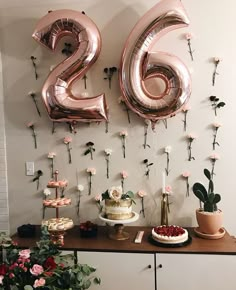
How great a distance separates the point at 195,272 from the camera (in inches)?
72.0

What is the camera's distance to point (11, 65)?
7.74 ft

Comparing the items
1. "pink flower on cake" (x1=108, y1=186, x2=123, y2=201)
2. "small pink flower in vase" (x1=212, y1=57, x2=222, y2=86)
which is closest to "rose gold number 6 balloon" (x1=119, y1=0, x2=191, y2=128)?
"small pink flower in vase" (x1=212, y1=57, x2=222, y2=86)

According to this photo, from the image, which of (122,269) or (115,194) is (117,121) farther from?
(122,269)

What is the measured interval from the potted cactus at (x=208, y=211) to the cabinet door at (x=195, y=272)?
0.72 ft

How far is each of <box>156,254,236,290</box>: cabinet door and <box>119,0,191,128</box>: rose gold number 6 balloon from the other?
3.05 ft

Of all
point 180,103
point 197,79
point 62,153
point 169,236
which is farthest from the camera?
point 62,153

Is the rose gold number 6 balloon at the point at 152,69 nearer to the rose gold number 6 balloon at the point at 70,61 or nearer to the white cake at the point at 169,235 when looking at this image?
the rose gold number 6 balloon at the point at 70,61

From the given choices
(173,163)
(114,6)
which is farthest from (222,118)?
(114,6)

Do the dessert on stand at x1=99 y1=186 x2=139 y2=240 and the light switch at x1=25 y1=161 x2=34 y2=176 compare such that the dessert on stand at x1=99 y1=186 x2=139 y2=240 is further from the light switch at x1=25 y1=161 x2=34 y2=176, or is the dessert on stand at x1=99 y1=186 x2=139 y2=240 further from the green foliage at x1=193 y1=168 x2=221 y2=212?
the light switch at x1=25 y1=161 x2=34 y2=176

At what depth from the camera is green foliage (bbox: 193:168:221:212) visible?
6.59ft

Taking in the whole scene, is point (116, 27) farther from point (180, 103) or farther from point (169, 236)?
point (169, 236)

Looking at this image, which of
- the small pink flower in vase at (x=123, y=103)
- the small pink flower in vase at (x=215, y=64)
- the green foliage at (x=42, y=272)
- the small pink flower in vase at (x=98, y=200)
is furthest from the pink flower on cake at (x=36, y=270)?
the small pink flower in vase at (x=215, y=64)

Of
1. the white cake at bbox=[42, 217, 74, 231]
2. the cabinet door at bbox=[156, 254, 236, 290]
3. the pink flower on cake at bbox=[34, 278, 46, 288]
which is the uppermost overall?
the white cake at bbox=[42, 217, 74, 231]

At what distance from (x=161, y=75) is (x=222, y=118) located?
546 millimetres
